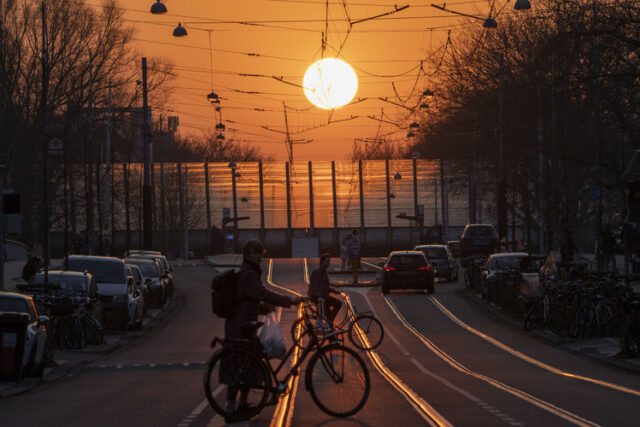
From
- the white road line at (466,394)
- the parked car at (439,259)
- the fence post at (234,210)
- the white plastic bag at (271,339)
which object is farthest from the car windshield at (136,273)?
the fence post at (234,210)

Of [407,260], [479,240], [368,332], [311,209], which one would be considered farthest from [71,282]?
[311,209]

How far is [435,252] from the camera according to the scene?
50781mm

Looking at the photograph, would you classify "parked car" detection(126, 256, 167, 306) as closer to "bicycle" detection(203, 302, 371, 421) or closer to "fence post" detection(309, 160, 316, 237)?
"bicycle" detection(203, 302, 371, 421)

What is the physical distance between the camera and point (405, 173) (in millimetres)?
99500

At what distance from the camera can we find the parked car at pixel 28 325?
18.1 meters

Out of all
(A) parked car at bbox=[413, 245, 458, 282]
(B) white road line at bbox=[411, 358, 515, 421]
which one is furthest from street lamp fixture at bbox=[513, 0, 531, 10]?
(B) white road line at bbox=[411, 358, 515, 421]

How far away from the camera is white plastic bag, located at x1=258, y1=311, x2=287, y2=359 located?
11586 millimetres

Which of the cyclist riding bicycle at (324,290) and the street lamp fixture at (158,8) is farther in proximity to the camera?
the street lamp fixture at (158,8)

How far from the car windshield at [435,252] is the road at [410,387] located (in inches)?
683

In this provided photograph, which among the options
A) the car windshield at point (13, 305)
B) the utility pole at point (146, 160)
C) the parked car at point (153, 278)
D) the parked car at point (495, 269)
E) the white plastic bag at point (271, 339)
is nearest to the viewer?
the white plastic bag at point (271, 339)

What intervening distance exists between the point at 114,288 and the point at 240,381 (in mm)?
20336

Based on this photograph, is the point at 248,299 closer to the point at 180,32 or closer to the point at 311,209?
the point at 180,32

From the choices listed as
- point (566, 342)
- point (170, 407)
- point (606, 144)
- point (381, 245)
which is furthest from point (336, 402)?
point (381, 245)

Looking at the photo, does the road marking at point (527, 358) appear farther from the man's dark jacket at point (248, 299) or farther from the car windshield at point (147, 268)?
the car windshield at point (147, 268)
